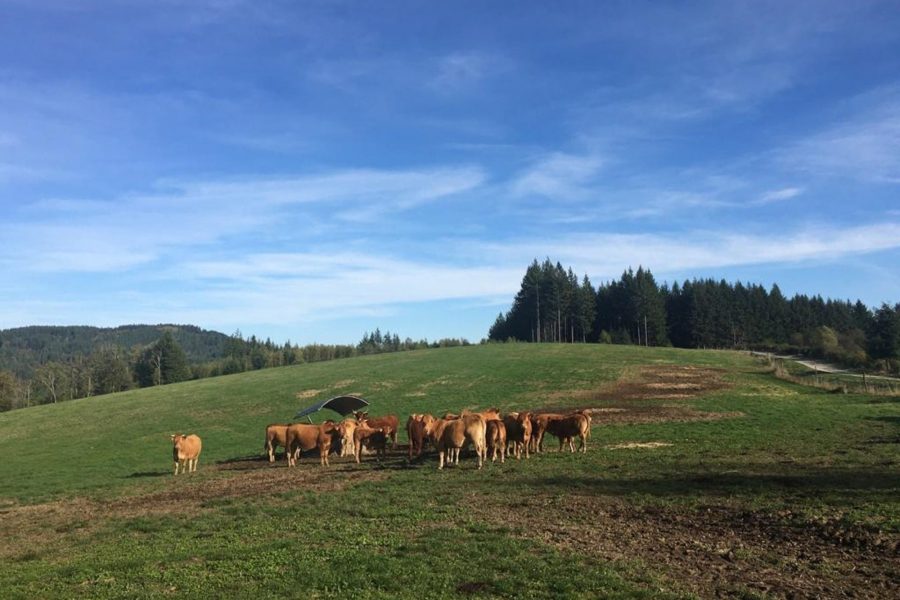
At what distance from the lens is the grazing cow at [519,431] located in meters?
22.5

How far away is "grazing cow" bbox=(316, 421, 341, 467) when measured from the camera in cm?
2384

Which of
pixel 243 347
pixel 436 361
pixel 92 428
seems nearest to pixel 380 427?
pixel 92 428

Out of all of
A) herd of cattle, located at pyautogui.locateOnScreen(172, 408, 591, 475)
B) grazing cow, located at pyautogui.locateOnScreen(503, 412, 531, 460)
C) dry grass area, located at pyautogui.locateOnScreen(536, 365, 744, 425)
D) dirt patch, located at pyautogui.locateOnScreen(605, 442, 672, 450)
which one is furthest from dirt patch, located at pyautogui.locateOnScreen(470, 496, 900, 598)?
dry grass area, located at pyautogui.locateOnScreen(536, 365, 744, 425)

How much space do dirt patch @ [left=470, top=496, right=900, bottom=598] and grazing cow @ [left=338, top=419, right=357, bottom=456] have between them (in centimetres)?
1249

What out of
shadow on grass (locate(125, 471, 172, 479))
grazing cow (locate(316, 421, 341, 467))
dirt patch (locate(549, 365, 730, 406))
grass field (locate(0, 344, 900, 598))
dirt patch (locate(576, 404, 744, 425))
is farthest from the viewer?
dirt patch (locate(549, 365, 730, 406))

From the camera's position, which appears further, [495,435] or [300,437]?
[300,437]

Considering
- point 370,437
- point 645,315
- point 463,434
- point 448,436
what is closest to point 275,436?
point 370,437

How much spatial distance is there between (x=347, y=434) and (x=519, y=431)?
302 inches

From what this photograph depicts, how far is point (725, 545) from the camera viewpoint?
418 inches

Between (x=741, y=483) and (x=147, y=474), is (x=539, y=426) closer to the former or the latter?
(x=741, y=483)

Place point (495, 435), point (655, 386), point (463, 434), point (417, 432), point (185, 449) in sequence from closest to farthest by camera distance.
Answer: point (463, 434) → point (495, 435) → point (417, 432) → point (185, 449) → point (655, 386)

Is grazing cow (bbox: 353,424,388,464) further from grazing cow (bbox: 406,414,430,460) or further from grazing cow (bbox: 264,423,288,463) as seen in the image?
grazing cow (bbox: 264,423,288,463)

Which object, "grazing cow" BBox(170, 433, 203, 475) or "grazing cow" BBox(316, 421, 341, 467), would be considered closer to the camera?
"grazing cow" BBox(316, 421, 341, 467)

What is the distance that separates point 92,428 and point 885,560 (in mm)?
52378
